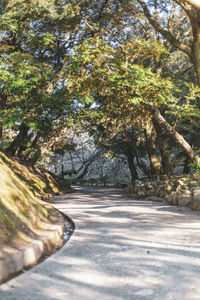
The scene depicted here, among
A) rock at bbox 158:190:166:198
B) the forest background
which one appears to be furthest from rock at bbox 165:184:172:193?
the forest background

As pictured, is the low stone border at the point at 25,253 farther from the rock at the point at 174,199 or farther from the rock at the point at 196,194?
the rock at the point at 174,199

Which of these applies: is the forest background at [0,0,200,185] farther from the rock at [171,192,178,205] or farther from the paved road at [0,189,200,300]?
the paved road at [0,189,200,300]

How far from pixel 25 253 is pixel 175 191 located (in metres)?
8.12

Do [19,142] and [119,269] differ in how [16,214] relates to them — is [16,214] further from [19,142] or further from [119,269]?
[19,142]

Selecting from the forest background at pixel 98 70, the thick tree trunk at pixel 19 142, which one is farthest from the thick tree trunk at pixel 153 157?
the thick tree trunk at pixel 19 142

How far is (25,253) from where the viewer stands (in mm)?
3566

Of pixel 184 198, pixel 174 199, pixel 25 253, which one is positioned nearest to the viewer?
pixel 25 253

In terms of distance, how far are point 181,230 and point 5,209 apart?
118 inches

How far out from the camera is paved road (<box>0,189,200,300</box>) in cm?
269

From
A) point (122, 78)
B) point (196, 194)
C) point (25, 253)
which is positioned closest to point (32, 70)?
point (122, 78)

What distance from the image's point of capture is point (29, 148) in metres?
16.7

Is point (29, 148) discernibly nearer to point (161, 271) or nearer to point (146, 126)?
point (146, 126)

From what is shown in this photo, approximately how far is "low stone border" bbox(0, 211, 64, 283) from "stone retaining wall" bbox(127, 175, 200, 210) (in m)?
5.30

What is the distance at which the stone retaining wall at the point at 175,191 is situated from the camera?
925cm
